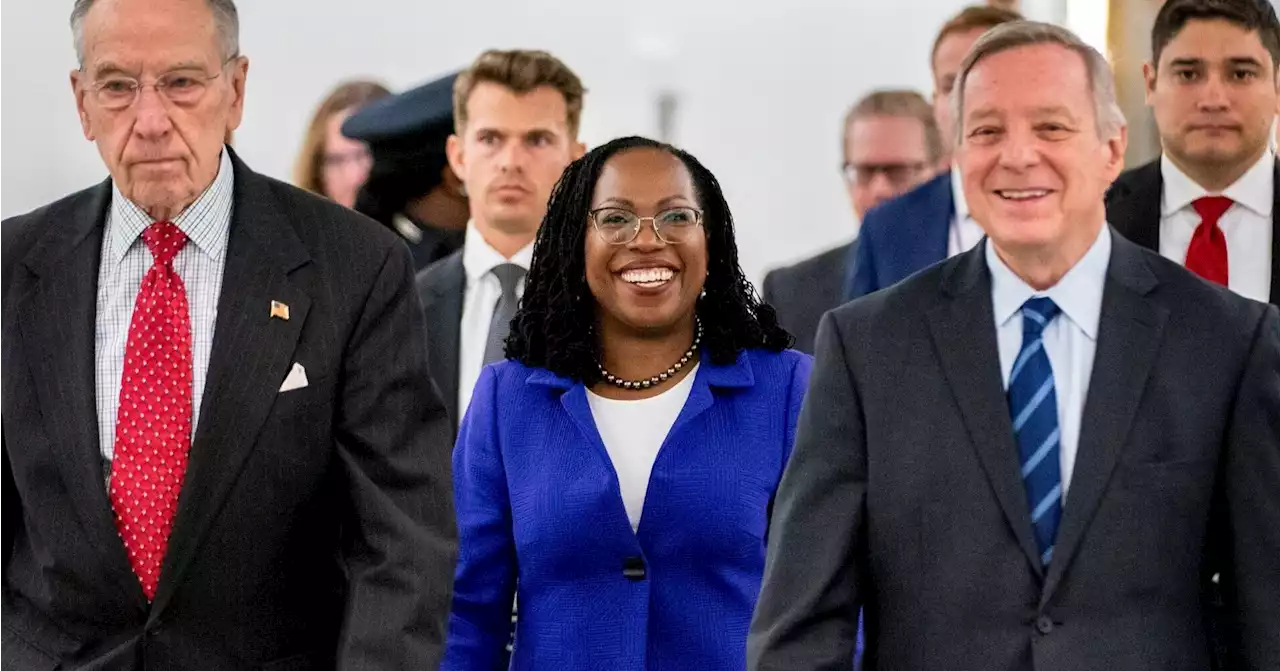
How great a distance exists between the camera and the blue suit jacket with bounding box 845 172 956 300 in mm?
5145

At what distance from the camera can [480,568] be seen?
4.22 m

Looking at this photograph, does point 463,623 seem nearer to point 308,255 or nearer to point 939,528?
point 308,255

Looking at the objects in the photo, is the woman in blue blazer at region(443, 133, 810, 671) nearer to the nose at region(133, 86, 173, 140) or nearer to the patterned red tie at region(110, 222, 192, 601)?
the patterned red tie at region(110, 222, 192, 601)

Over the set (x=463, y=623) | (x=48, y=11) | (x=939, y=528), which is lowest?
(x=463, y=623)

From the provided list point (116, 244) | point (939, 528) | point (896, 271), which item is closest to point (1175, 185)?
point (896, 271)

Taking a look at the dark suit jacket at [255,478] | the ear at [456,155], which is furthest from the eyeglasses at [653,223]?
→ the ear at [456,155]

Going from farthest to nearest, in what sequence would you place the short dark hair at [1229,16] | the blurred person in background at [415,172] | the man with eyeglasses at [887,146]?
the man with eyeglasses at [887,146] < the blurred person in background at [415,172] < the short dark hair at [1229,16]

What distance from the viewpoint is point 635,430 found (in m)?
4.28

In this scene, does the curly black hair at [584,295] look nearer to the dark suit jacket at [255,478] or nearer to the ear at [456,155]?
the dark suit jacket at [255,478]

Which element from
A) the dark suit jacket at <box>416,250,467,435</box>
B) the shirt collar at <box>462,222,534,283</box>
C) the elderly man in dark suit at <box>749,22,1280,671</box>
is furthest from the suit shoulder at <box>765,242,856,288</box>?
the elderly man in dark suit at <box>749,22,1280,671</box>

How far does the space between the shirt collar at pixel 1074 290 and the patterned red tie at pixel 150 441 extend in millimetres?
1354

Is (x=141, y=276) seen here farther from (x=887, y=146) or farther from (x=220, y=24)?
(x=887, y=146)

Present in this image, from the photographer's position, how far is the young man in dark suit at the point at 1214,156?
15.3 feet

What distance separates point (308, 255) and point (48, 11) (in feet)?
15.5
